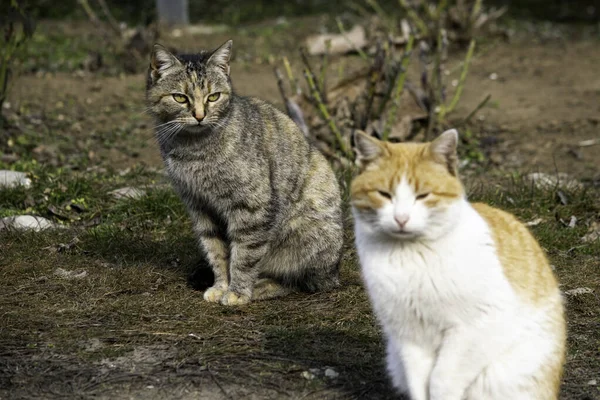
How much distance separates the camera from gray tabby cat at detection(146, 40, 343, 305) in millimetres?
4617

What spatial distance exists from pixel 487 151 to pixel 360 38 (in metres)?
3.04

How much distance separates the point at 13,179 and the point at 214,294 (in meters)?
2.24

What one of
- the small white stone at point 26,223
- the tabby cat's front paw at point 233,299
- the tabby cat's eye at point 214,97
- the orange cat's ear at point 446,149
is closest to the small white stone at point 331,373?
the tabby cat's front paw at point 233,299

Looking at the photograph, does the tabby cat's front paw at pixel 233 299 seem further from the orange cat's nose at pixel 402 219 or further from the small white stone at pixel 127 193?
the orange cat's nose at pixel 402 219

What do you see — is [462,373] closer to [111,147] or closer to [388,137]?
[388,137]

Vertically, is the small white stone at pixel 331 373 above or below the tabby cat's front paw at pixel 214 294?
above

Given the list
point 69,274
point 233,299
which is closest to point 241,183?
point 233,299

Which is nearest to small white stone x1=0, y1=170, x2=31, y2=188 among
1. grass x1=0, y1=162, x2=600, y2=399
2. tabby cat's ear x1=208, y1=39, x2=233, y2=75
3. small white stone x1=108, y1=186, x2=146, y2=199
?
grass x1=0, y1=162, x2=600, y2=399

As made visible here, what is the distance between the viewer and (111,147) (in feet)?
25.5

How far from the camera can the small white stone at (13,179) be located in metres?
6.17

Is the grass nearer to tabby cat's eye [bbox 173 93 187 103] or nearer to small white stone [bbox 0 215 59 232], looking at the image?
small white stone [bbox 0 215 59 232]

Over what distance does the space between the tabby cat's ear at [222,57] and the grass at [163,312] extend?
3.83 feet

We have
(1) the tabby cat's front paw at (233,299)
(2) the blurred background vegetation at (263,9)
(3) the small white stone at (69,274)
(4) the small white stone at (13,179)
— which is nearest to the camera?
(1) the tabby cat's front paw at (233,299)

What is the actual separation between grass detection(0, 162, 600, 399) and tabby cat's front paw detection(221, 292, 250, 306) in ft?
0.19
